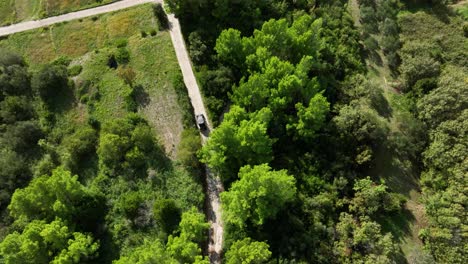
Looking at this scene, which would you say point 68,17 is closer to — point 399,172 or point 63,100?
point 63,100

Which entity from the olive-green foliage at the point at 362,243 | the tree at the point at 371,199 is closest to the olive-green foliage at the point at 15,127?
the olive-green foliage at the point at 362,243

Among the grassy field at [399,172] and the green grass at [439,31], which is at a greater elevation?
the green grass at [439,31]

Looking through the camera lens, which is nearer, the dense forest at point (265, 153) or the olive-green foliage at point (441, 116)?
the dense forest at point (265, 153)

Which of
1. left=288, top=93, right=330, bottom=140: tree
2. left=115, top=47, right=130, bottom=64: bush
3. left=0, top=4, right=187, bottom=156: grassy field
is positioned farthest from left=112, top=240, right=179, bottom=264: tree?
left=115, top=47, right=130, bottom=64: bush

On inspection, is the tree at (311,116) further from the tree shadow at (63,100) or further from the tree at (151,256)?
the tree shadow at (63,100)

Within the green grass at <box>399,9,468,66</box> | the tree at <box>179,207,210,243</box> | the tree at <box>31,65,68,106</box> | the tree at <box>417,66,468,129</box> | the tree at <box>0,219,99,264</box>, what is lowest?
the tree at <box>0,219,99,264</box>

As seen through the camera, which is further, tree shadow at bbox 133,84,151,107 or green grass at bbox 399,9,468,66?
green grass at bbox 399,9,468,66

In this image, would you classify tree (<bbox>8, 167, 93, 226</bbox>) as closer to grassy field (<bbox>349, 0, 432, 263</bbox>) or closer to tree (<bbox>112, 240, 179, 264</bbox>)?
tree (<bbox>112, 240, 179, 264</bbox>)

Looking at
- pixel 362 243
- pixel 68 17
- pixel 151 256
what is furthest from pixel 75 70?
pixel 362 243
